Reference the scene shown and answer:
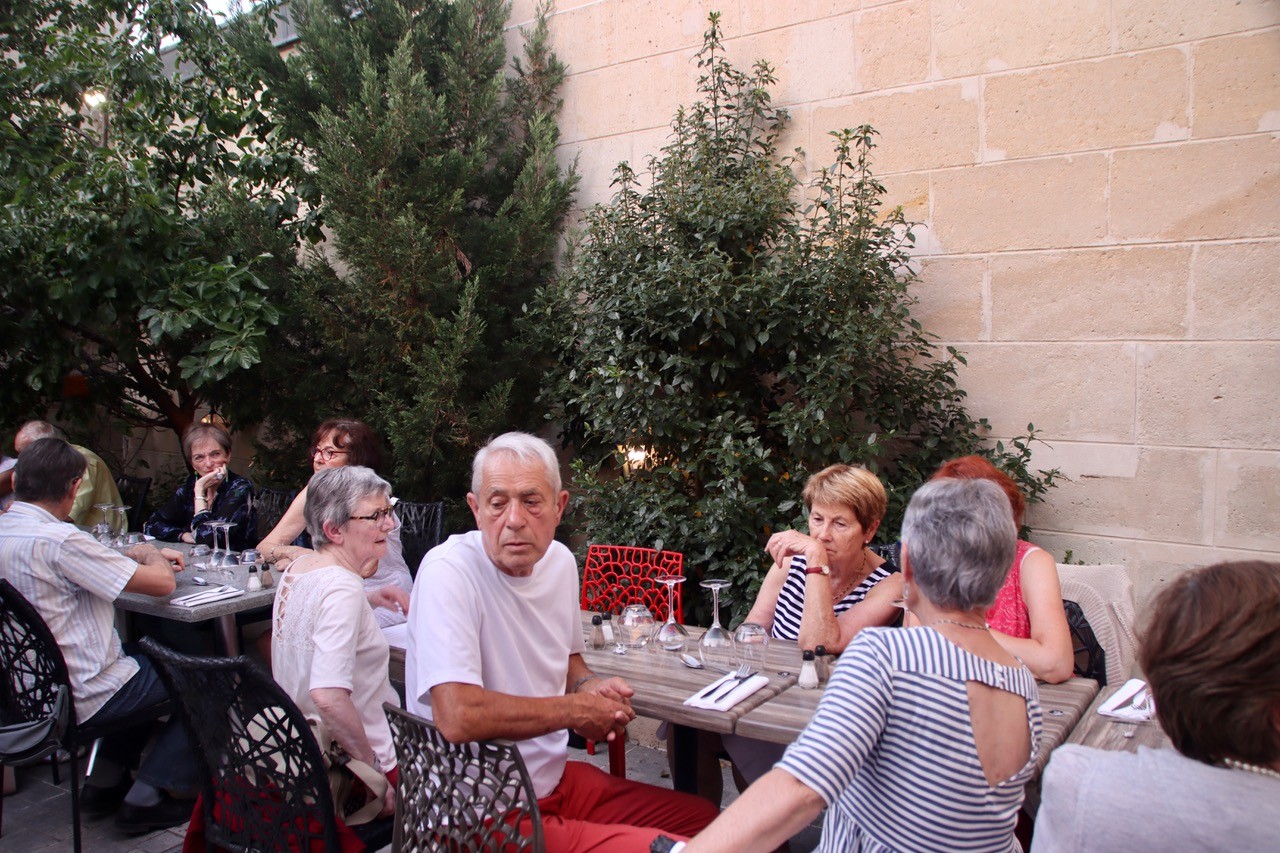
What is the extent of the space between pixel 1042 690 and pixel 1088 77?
3.01 metres

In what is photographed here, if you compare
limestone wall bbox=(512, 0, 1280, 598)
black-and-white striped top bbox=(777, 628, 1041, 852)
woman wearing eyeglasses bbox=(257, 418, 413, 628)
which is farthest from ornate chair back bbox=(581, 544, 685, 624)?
black-and-white striped top bbox=(777, 628, 1041, 852)

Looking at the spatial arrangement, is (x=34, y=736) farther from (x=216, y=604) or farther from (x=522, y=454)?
(x=522, y=454)

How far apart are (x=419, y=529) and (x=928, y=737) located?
3.79 m

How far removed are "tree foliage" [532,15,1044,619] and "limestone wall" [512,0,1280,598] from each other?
9.7 inches

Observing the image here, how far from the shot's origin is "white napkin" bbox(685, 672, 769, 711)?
2420 millimetres

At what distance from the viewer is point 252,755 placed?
7.39 ft

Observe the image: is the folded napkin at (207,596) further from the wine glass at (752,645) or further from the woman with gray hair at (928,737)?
the woman with gray hair at (928,737)

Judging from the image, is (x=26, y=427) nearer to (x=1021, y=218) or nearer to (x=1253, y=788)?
(x=1021, y=218)

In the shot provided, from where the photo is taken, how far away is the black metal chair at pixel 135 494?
6.50 m

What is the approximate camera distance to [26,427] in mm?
5531

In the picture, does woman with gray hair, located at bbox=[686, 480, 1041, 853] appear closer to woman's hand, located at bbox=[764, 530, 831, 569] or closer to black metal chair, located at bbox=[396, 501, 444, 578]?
woman's hand, located at bbox=[764, 530, 831, 569]

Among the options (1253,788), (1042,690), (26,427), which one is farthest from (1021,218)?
(26,427)

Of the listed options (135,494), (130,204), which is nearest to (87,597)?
(130,204)

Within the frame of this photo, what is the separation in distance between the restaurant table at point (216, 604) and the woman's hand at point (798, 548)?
1999 mm
